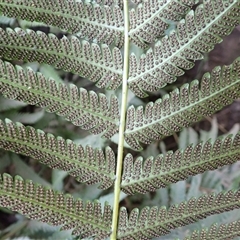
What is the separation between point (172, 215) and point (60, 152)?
513mm

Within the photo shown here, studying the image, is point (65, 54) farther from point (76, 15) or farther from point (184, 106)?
point (184, 106)

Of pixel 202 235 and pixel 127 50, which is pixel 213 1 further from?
pixel 202 235

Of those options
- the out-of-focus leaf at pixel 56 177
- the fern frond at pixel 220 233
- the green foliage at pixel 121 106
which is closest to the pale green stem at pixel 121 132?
the green foliage at pixel 121 106

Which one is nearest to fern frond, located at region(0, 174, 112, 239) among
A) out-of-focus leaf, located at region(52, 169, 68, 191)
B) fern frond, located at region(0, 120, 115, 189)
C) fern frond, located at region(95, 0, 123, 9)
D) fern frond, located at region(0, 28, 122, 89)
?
fern frond, located at region(0, 120, 115, 189)

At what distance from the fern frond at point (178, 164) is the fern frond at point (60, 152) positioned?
0.09 metres

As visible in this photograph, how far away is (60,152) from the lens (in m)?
1.53

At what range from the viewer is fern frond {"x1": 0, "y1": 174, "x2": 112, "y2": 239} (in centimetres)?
145

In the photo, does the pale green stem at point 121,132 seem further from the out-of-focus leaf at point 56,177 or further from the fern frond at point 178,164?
the out-of-focus leaf at point 56,177

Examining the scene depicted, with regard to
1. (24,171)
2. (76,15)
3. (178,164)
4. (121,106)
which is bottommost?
(24,171)

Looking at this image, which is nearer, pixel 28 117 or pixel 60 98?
pixel 60 98

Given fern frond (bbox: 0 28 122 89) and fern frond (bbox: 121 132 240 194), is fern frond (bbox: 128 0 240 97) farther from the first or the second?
Result: fern frond (bbox: 121 132 240 194)

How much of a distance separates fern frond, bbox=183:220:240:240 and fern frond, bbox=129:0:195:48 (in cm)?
79

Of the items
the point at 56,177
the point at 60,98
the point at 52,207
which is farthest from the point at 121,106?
the point at 56,177

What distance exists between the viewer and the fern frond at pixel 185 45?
146cm
